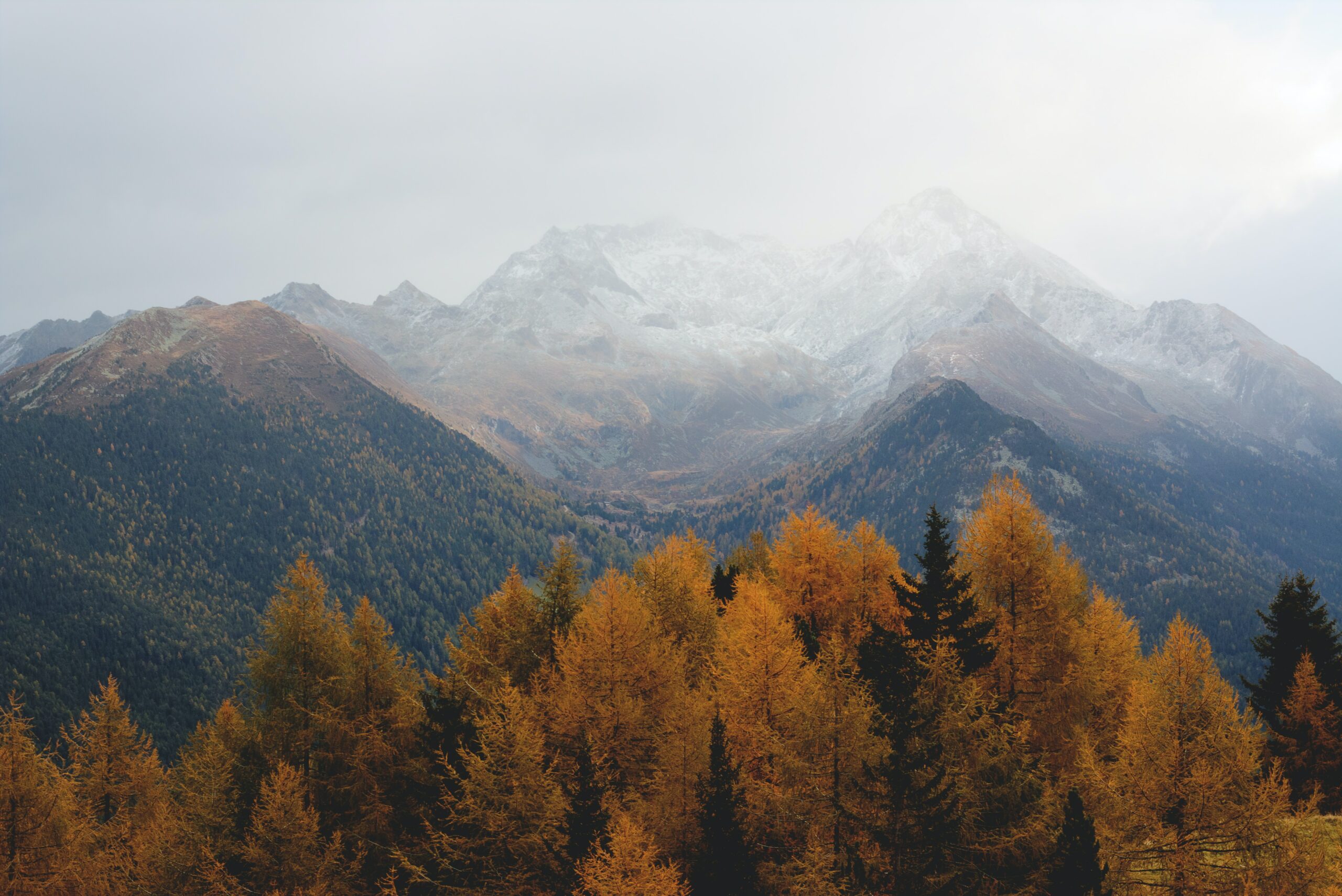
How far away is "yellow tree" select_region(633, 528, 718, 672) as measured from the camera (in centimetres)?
4144

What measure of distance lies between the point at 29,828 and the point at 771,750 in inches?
1539

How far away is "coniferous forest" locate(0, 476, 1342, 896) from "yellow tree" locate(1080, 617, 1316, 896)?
0.10 m

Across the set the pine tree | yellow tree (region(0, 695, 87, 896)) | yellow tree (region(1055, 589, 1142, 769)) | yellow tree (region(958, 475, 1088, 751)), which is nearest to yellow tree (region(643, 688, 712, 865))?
the pine tree

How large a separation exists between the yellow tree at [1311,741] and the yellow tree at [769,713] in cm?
2808

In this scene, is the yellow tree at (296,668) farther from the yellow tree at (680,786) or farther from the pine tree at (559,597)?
the yellow tree at (680,786)

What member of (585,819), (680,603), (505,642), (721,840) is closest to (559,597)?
(505,642)

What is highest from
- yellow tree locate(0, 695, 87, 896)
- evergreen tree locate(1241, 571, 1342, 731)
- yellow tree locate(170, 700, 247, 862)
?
evergreen tree locate(1241, 571, 1342, 731)

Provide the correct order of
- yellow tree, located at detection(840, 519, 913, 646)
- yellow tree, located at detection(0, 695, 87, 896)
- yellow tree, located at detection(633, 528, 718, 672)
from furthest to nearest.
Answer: yellow tree, located at detection(633, 528, 718, 672), yellow tree, located at detection(840, 519, 913, 646), yellow tree, located at detection(0, 695, 87, 896)

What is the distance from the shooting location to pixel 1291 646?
42156 mm

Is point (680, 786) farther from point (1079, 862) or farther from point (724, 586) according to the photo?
point (724, 586)

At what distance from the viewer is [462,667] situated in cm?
4062

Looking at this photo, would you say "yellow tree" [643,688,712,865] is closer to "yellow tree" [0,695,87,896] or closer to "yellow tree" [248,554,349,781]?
"yellow tree" [248,554,349,781]

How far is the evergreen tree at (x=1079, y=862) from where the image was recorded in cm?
2184

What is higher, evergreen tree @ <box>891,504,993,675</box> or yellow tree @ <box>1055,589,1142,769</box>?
evergreen tree @ <box>891,504,993,675</box>
